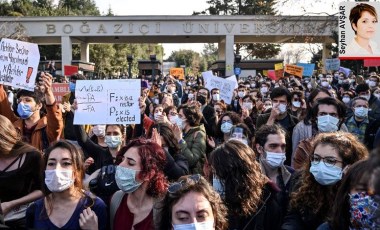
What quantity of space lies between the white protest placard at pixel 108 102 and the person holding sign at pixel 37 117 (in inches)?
20.8

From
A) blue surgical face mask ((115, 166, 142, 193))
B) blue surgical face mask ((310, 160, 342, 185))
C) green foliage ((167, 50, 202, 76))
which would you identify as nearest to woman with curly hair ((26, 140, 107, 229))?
blue surgical face mask ((115, 166, 142, 193))

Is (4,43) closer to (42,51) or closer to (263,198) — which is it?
(263,198)

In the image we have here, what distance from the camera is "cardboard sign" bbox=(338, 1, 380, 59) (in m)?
8.20

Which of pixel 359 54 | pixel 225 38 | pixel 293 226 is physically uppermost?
pixel 225 38

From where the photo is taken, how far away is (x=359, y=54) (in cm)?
827

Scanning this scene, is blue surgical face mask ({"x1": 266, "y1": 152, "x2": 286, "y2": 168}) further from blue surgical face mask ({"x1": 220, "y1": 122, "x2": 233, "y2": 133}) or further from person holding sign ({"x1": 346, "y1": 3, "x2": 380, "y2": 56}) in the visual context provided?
person holding sign ({"x1": 346, "y1": 3, "x2": 380, "y2": 56})

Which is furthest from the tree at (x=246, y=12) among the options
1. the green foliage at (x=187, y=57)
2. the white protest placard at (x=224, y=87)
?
the white protest placard at (x=224, y=87)

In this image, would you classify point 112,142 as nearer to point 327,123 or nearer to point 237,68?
point 327,123

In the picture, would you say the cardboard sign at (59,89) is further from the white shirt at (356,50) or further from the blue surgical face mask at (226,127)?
the white shirt at (356,50)

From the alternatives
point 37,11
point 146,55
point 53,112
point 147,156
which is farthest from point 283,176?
point 146,55

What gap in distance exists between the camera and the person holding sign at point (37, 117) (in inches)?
215

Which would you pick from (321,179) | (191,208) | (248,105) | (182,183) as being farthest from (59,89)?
(191,208)

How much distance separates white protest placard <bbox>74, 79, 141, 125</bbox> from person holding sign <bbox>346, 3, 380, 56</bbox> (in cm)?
397

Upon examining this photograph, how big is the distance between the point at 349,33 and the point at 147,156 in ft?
18.9
